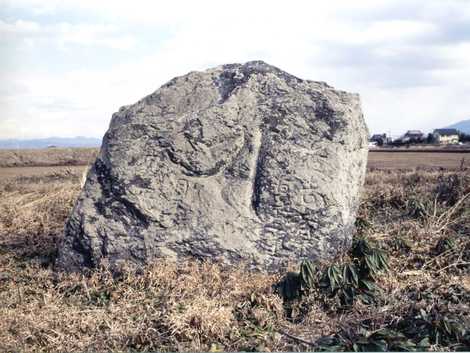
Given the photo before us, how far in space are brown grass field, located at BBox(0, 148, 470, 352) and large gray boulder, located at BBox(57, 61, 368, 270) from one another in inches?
9.5

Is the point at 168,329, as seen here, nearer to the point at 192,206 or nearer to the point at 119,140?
the point at 192,206

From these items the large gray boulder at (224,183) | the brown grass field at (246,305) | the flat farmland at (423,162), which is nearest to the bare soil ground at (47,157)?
the flat farmland at (423,162)

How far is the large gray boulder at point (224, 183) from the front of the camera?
20.2ft

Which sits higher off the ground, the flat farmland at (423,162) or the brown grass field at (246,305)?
the flat farmland at (423,162)

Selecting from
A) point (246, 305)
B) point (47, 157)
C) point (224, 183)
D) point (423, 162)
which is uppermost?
point (224, 183)

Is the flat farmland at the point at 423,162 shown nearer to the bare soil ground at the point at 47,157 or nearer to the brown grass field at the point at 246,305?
the brown grass field at the point at 246,305

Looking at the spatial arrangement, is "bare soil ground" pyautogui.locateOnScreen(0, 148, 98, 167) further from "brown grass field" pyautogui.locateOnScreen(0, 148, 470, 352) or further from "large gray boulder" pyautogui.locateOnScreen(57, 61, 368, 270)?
"brown grass field" pyautogui.locateOnScreen(0, 148, 470, 352)

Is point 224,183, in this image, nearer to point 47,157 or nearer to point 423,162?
Result: point 423,162

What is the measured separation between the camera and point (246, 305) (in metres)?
5.28

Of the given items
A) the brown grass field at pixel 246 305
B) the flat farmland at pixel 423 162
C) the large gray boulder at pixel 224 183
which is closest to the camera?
the brown grass field at pixel 246 305

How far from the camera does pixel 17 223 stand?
8.52m

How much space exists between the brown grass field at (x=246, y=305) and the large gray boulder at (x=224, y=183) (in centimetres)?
24

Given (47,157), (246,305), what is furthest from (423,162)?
(246,305)

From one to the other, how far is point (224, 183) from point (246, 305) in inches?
56.8
